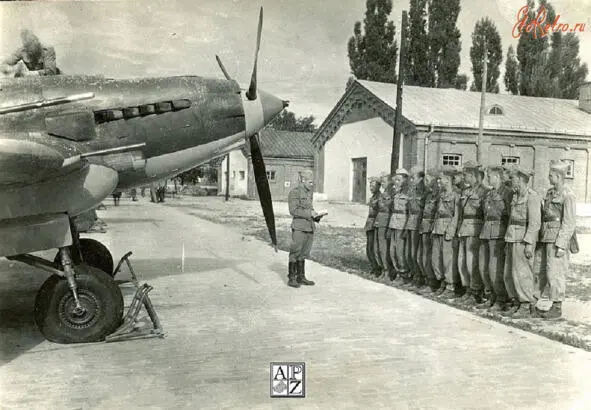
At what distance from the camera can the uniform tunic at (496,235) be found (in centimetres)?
727

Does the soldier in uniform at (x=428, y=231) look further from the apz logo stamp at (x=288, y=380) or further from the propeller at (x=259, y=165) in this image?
the apz logo stamp at (x=288, y=380)

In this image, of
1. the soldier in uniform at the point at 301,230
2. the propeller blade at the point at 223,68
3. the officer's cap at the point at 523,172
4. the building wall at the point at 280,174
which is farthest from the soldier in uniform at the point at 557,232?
the building wall at the point at 280,174

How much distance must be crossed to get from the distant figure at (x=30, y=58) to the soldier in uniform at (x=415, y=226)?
5529 mm

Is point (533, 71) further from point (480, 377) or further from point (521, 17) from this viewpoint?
point (480, 377)

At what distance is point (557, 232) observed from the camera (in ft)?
22.4

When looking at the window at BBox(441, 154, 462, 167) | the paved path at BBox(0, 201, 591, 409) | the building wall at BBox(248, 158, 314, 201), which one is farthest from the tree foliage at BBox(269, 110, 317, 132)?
the paved path at BBox(0, 201, 591, 409)

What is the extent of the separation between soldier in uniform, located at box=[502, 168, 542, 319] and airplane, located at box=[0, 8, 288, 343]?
11.7 feet

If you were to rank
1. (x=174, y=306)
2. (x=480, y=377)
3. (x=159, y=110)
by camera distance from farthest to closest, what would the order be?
1. (x=174, y=306)
2. (x=159, y=110)
3. (x=480, y=377)

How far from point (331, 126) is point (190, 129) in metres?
27.7

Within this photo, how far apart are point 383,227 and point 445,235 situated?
1.56 metres

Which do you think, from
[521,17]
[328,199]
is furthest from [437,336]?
[328,199]

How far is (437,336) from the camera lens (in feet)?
19.5

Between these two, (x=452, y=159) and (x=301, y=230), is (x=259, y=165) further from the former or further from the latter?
(x=452, y=159)

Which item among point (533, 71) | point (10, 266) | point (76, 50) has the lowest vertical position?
point (10, 266)
